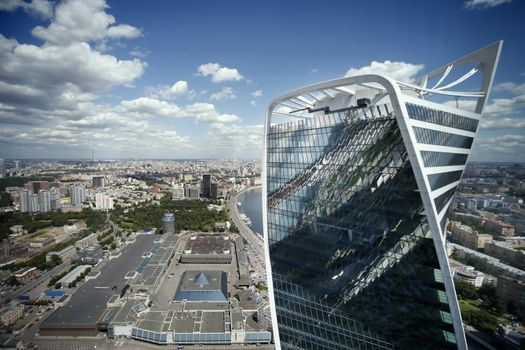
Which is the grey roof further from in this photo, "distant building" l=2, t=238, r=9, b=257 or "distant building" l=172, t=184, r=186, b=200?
"distant building" l=172, t=184, r=186, b=200

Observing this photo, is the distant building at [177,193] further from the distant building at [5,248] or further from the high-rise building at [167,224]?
Result: the distant building at [5,248]

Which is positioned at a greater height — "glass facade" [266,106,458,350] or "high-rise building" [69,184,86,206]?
"glass facade" [266,106,458,350]

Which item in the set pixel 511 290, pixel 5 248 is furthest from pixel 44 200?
pixel 511 290

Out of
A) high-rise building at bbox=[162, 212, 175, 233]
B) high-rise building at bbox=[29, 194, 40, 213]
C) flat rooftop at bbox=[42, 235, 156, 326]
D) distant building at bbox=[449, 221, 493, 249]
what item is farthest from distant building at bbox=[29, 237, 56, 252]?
distant building at bbox=[449, 221, 493, 249]

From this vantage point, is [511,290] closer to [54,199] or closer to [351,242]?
[351,242]

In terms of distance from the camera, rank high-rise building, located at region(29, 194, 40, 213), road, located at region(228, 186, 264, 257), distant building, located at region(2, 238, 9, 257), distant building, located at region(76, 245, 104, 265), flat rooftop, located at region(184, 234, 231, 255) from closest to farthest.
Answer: distant building, located at region(2, 238, 9, 257), distant building, located at region(76, 245, 104, 265), flat rooftop, located at region(184, 234, 231, 255), road, located at region(228, 186, 264, 257), high-rise building, located at region(29, 194, 40, 213)

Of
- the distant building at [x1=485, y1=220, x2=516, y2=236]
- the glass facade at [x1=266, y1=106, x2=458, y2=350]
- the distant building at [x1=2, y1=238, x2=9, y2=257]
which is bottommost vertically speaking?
the distant building at [x1=2, y1=238, x2=9, y2=257]

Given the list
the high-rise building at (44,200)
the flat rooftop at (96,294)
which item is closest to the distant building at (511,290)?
the flat rooftop at (96,294)
